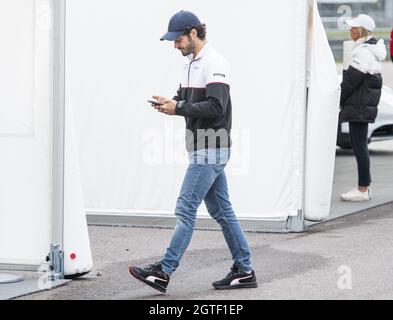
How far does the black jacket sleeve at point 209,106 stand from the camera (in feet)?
25.2

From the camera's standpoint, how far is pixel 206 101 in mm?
7727

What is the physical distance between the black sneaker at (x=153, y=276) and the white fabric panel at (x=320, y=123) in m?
Answer: 3.09

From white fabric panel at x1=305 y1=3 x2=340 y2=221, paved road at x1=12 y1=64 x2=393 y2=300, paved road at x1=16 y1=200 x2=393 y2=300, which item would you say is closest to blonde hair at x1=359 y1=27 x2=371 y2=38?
white fabric panel at x1=305 y1=3 x2=340 y2=221

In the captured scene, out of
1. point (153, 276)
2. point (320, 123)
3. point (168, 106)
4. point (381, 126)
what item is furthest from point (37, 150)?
point (381, 126)

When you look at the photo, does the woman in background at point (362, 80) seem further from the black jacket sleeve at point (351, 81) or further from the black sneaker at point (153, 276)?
the black sneaker at point (153, 276)

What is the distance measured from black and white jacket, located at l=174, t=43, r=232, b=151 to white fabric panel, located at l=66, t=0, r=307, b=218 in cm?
276

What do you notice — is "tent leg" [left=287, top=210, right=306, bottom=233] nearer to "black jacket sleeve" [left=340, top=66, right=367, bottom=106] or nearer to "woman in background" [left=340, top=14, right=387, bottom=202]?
"woman in background" [left=340, top=14, right=387, bottom=202]

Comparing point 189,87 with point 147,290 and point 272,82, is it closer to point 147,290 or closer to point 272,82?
point 147,290

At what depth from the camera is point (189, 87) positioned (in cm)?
791

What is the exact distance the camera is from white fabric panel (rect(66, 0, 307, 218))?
10.6 metres

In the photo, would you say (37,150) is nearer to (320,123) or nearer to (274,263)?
(274,263)

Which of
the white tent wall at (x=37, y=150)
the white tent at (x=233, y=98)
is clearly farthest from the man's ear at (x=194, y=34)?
the white tent at (x=233, y=98)

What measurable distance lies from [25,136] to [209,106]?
1.56 metres

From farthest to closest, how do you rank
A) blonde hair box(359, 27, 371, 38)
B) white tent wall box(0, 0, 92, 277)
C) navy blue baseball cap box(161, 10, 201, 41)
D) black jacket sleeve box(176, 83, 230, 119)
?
blonde hair box(359, 27, 371, 38) < white tent wall box(0, 0, 92, 277) < navy blue baseball cap box(161, 10, 201, 41) < black jacket sleeve box(176, 83, 230, 119)
